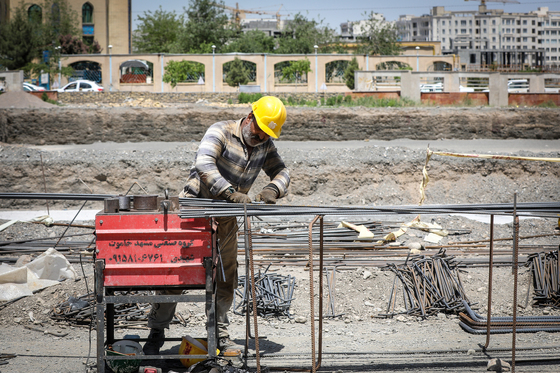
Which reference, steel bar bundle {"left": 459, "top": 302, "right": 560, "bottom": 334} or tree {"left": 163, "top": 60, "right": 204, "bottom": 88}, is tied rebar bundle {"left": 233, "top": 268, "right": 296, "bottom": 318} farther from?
tree {"left": 163, "top": 60, "right": 204, "bottom": 88}

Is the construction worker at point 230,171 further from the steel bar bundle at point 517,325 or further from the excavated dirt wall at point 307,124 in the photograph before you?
the excavated dirt wall at point 307,124

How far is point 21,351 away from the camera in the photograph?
15.5 feet

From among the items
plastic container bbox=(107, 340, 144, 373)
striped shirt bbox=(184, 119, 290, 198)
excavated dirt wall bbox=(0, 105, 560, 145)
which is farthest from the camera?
excavated dirt wall bbox=(0, 105, 560, 145)

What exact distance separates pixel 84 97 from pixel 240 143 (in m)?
28.9

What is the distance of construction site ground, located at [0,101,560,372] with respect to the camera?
4621 mm

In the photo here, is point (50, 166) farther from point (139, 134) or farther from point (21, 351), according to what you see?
point (21, 351)

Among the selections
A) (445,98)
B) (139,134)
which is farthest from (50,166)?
(445,98)

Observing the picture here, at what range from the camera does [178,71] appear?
3528cm

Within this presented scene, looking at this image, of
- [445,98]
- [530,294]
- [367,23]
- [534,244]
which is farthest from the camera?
[367,23]

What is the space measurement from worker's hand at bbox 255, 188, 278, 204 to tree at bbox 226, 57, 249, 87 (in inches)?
1256

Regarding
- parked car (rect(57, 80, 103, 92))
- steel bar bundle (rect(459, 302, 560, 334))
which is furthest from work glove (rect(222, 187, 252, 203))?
parked car (rect(57, 80, 103, 92))

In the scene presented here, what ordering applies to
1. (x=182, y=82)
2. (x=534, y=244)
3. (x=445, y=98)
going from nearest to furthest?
(x=534, y=244) → (x=445, y=98) → (x=182, y=82)

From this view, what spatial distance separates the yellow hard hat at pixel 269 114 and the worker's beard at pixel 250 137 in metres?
0.14

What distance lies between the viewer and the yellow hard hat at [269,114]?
427 centimetres
